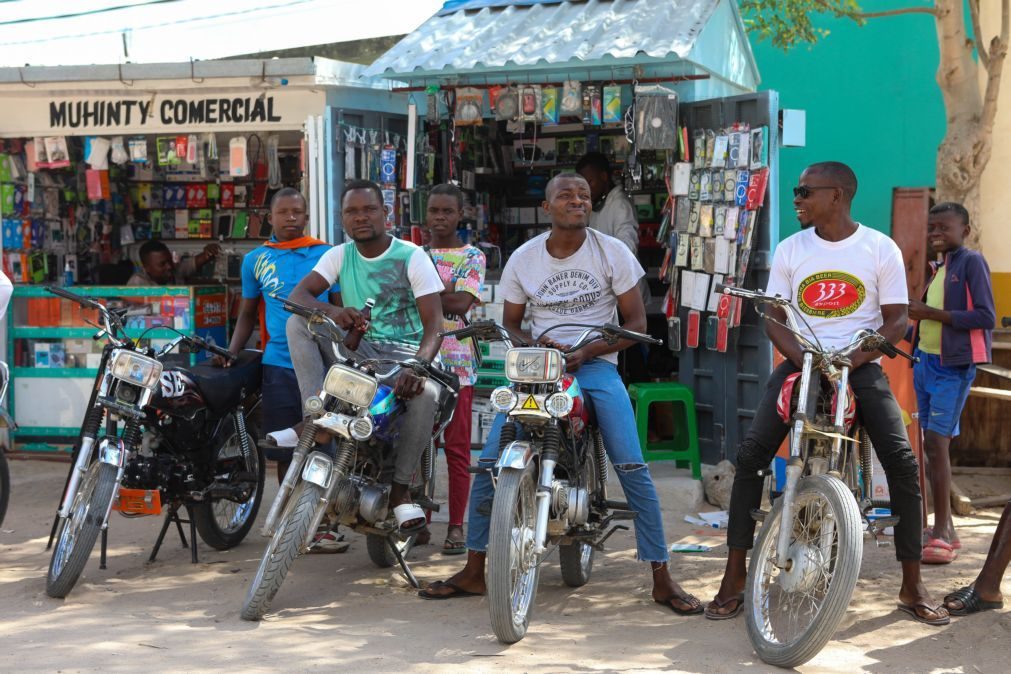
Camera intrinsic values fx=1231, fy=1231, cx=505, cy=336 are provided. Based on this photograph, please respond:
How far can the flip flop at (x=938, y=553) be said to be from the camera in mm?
6016

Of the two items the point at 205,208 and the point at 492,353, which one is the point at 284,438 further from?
the point at 205,208

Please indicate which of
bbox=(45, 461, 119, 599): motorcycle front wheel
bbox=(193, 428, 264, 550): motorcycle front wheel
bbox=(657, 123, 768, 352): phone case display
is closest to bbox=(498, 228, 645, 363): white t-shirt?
bbox=(193, 428, 264, 550): motorcycle front wheel

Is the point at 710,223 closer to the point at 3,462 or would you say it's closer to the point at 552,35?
the point at 552,35

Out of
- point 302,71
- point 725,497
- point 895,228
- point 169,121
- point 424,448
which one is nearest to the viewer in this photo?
point 424,448

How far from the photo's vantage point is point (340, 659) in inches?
172

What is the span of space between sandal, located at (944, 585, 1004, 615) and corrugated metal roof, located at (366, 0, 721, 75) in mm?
3650

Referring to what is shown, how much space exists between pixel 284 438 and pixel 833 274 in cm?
241

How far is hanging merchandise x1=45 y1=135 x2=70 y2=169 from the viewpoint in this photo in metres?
8.70

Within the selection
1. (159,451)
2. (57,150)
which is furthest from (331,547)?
(57,150)

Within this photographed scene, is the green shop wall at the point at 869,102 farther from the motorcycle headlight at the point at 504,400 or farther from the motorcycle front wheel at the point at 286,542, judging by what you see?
the motorcycle front wheel at the point at 286,542

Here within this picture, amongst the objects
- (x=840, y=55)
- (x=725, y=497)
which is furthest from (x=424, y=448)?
(x=840, y=55)

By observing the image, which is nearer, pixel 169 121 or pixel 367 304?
pixel 367 304

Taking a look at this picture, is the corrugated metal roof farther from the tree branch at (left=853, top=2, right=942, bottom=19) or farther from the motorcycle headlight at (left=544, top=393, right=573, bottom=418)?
the motorcycle headlight at (left=544, top=393, right=573, bottom=418)

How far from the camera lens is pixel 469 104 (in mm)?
8203
